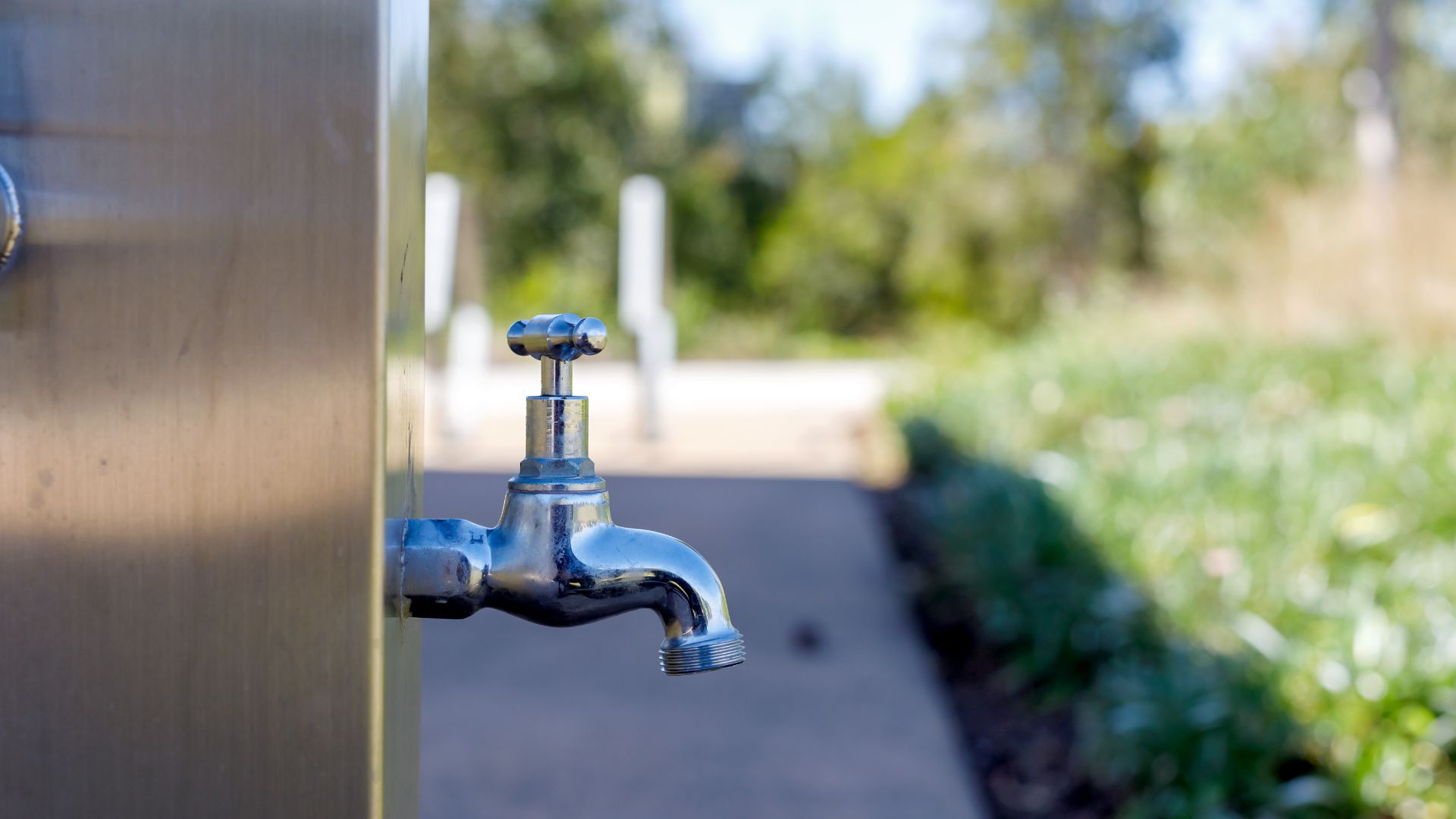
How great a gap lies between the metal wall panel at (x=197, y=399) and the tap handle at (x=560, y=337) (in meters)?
0.13

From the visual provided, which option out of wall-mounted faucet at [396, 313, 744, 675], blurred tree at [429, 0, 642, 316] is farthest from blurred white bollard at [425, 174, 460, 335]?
wall-mounted faucet at [396, 313, 744, 675]

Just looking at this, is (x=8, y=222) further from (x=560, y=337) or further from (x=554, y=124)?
(x=554, y=124)

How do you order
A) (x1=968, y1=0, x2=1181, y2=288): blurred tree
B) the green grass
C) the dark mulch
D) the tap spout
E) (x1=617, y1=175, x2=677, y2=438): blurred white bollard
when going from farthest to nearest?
(x1=968, y1=0, x2=1181, y2=288): blurred tree < (x1=617, y1=175, x2=677, y2=438): blurred white bollard < the dark mulch < the green grass < the tap spout

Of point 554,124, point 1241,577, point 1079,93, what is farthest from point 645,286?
point 1079,93

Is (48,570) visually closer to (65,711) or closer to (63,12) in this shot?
(65,711)

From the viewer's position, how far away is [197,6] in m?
0.65

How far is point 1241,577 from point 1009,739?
751 mm

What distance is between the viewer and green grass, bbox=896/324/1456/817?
2.55m

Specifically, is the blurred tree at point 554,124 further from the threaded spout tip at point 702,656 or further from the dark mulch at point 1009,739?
the threaded spout tip at point 702,656

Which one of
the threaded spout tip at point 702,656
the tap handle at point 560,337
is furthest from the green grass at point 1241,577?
the tap handle at point 560,337

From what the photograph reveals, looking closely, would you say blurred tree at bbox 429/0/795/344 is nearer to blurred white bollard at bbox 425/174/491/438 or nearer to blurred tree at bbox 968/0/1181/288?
blurred tree at bbox 968/0/1181/288

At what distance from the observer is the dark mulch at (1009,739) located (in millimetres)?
3043

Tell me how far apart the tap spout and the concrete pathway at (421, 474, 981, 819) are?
2.29 metres

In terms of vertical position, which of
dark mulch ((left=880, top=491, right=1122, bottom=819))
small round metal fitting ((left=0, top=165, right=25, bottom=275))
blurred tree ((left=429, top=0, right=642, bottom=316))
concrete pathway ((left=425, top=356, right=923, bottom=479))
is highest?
blurred tree ((left=429, top=0, right=642, bottom=316))
